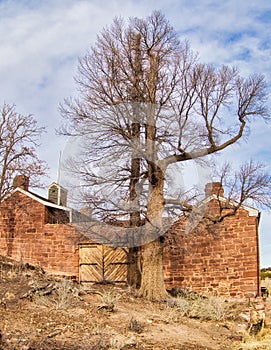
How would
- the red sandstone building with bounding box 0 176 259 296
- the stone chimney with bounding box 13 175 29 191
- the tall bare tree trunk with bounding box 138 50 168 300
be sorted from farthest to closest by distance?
the stone chimney with bounding box 13 175 29 191 < the red sandstone building with bounding box 0 176 259 296 < the tall bare tree trunk with bounding box 138 50 168 300

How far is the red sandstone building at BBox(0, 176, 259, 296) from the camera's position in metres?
18.0

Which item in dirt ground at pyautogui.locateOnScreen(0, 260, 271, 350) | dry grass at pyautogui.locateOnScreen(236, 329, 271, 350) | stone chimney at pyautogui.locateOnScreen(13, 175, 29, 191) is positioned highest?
stone chimney at pyautogui.locateOnScreen(13, 175, 29, 191)

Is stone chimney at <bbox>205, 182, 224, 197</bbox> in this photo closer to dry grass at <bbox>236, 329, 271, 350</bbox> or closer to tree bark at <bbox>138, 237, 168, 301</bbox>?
tree bark at <bbox>138, 237, 168, 301</bbox>

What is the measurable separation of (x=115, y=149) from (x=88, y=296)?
5115mm

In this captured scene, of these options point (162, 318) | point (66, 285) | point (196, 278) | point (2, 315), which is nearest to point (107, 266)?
point (196, 278)

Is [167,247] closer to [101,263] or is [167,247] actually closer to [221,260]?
[221,260]

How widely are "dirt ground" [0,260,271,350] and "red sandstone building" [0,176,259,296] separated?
3.59 meters

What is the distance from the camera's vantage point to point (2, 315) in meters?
9.70

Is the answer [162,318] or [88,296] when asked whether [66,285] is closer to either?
[88,296]

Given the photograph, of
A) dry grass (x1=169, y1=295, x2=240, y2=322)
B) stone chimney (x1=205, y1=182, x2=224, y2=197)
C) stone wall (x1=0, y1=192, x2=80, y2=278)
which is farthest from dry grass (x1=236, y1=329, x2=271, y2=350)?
stone wall (x1=0, y1=192, x2=80, y2=278)

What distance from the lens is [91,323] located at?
32.7 ft

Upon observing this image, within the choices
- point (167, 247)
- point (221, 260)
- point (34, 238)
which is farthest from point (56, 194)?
point (221, 260)

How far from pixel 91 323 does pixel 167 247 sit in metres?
9.21

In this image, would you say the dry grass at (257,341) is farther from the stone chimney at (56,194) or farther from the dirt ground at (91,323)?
the stone chimney at (56,194)
